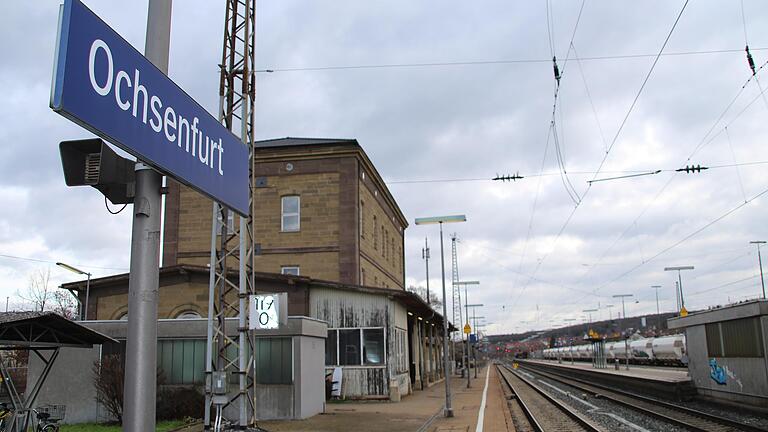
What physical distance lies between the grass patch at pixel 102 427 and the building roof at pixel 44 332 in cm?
555

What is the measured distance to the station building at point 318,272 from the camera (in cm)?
2430

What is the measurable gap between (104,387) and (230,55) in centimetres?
971

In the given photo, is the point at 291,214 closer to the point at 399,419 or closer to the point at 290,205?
the point at 290,205

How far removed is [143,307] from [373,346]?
22.3m

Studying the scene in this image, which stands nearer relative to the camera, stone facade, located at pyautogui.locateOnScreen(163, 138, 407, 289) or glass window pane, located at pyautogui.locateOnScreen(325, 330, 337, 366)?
glass window pane, located at pyautogui.locateOnScreen(325, 330, 337, 366)

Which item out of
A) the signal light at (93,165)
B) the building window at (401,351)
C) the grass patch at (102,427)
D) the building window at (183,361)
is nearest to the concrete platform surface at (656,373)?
the building window at (401,351)

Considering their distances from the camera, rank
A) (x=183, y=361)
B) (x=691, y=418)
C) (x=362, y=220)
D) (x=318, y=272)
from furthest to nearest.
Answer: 1. (x=362, y=220)
2. (x=318, y=272)
3. (x=183, y=361)
4. (x=691, y=418)

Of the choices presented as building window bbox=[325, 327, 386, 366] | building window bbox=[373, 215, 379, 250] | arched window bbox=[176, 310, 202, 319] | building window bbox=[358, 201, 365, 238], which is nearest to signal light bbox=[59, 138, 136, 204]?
arched window bbox=[176, 310, 202, 319]

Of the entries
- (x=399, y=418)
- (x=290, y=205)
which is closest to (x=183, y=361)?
(x=399, y=418)

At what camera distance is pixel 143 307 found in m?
3.90

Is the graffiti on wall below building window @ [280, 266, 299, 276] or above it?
below

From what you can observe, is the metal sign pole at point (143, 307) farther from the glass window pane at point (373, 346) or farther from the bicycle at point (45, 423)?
the glass window pane at point (373, 346)

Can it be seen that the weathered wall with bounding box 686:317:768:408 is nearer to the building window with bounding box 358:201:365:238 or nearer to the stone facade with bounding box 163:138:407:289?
the stone facade with bounding box 163:138:407:289

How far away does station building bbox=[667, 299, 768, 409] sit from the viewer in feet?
59.6
